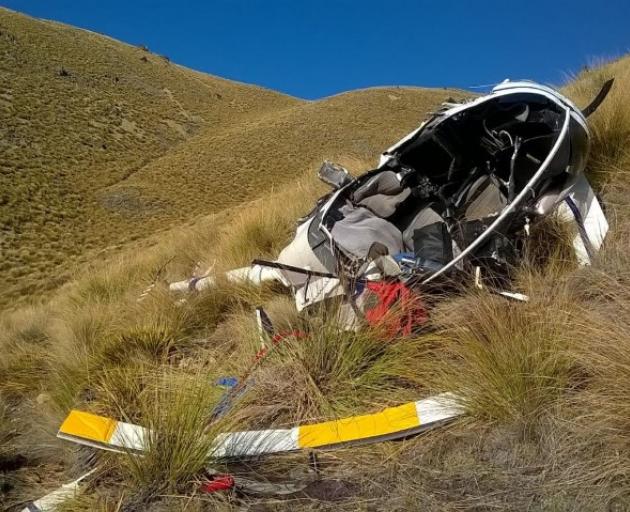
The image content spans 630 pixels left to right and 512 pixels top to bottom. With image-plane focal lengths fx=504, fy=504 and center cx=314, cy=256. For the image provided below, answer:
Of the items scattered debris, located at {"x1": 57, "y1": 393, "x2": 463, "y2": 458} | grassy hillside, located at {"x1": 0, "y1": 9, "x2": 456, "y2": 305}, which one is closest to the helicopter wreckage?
scattered debris, located at {"x1": 57, "y1": 393, "x2": 463, "y2": 458}

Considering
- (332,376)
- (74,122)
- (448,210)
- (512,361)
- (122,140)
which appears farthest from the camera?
(122,140)

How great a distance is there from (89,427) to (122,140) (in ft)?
137

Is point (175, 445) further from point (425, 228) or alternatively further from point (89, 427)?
point (425, 228)

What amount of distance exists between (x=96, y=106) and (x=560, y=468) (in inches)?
1862

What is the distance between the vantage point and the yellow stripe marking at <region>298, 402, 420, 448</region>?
7.80 ft

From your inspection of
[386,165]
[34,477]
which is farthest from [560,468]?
[386,165]

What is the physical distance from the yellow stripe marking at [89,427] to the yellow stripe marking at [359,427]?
0.99 meters

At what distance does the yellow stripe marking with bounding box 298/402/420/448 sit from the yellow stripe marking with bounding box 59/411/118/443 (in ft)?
3.26

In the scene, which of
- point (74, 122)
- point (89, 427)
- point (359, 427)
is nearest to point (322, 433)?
point (359, 427)

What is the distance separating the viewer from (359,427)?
96.0 inches

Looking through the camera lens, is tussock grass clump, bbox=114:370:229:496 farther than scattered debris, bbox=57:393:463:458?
No

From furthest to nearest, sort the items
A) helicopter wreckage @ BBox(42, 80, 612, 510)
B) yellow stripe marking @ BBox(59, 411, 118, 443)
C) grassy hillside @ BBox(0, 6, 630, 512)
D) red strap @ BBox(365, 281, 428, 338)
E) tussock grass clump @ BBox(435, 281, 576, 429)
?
red strap @ BBox(365, 281, 428, 338) < yellow stripe marking @ BBox(59, 411, 118, 443) < helicopter wreckage @ BBox(42, 80, 612, 510) < tussock grass clump @ BBox(435, 281, 576, 429) < grassy hillside @ BBox(0, 6, 630, 512)

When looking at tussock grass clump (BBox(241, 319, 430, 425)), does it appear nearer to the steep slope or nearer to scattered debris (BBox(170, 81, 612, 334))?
scattered debris (BBox(170, 81, 612, 334))

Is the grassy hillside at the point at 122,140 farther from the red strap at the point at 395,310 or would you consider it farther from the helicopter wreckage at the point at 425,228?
the red strap at the point at 395,310
